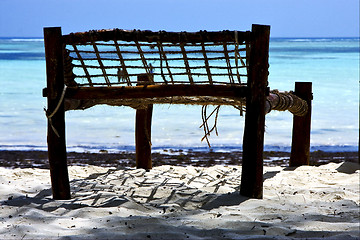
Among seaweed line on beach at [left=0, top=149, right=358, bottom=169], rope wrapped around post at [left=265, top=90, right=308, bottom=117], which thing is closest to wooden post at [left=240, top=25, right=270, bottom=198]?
rope wrapped around post at [left=265, top=90, right=308, bottom=117]

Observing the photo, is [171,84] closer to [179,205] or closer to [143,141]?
[179,205]

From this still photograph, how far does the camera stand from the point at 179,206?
404cm

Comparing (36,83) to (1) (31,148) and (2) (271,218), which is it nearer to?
(1) (31,148)

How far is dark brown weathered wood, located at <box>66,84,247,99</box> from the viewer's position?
422 cm

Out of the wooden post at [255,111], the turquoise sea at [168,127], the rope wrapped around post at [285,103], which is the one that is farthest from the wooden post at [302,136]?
the wooden post at [255,111]

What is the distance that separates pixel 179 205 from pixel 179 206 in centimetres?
6

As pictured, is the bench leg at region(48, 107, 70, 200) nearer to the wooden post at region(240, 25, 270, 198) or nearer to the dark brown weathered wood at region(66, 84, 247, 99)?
the dark brown weathered wood at region(66, 84, 247, 99)

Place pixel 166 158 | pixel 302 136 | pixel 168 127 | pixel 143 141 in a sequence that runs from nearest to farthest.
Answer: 1. pixel 143 141
2. pixel 302 136
3. pixel 166 158
4. pixel 168 127

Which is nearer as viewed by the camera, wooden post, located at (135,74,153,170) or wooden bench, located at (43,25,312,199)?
wooden bench, located at (43,25,312,199)

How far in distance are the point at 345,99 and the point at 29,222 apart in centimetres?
1448

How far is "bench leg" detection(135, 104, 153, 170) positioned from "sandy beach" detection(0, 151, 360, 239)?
0.31 meters

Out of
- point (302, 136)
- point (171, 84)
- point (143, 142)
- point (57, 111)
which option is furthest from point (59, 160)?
point (302, 136)

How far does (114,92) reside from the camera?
14.2 feet

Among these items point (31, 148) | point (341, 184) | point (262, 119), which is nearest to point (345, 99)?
point (31, 148)
